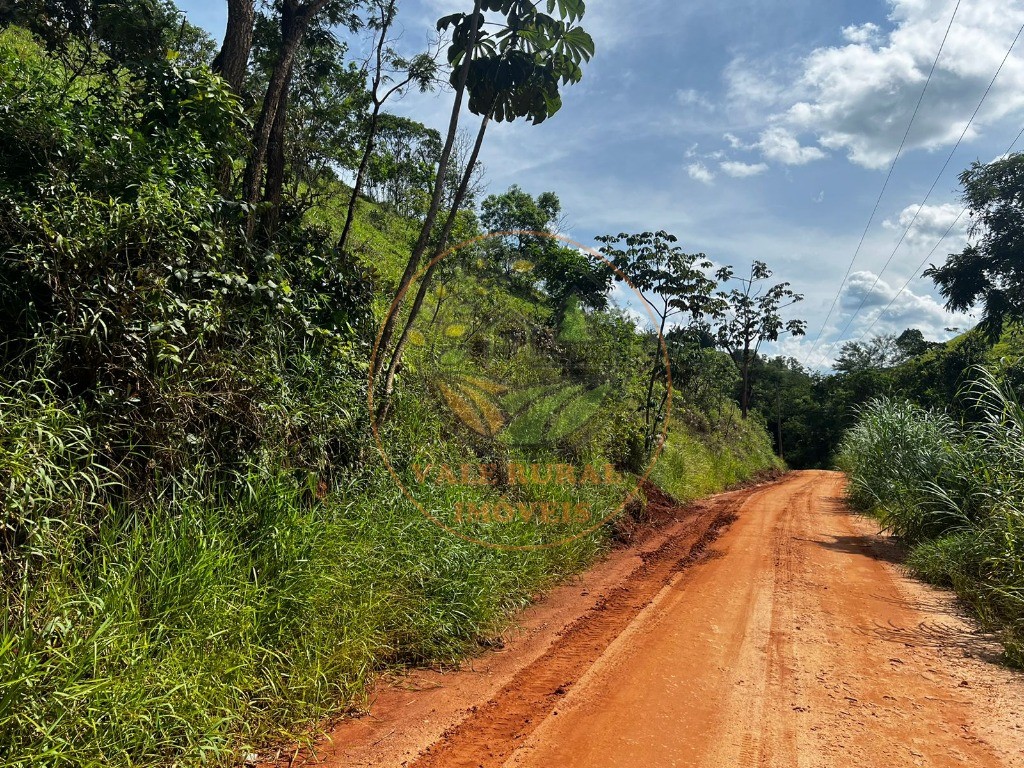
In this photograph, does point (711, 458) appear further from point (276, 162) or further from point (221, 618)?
point (221, 618)

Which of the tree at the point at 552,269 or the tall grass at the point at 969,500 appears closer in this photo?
the tall grass at the point at 969,500

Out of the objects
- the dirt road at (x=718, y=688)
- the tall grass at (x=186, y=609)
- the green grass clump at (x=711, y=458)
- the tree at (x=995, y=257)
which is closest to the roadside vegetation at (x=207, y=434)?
the tall grass at (x=186, y=609)

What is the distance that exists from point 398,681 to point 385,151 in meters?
10.5

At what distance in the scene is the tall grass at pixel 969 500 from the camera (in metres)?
4.58

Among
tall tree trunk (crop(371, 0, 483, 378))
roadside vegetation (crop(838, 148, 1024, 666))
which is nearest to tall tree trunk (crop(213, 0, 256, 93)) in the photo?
tall tree trunk (crop(371, 0, 483, 378))

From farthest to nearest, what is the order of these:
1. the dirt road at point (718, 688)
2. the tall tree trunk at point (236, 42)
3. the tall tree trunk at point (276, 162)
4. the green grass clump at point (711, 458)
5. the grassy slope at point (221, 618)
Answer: the green grass clump at point (711, 458) < the tall tree trunk at point (276, 162) < the tall tree trunk at point (236, 42) < the dirt road at point (718, 688) < the grassy slope at point (221, 618)

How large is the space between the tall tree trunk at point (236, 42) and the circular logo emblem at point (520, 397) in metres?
2.32

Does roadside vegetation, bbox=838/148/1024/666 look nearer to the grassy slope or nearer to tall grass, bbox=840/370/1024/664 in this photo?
tall grass, bbox=840/370/1024/664

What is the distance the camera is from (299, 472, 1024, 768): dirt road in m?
2.77

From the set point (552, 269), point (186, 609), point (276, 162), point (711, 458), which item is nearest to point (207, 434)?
point (186, 609)

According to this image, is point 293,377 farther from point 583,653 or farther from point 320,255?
point 583,653

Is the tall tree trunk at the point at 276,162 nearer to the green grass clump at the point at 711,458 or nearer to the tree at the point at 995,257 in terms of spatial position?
the green grass clump at the point at 711,458

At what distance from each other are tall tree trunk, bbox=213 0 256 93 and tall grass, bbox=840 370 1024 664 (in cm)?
724

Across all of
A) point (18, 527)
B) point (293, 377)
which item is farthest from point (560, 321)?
point (18, 527)
